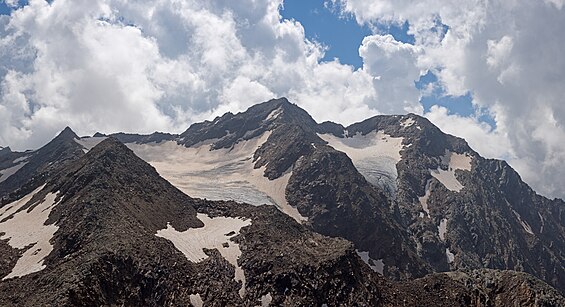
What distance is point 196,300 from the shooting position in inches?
2569

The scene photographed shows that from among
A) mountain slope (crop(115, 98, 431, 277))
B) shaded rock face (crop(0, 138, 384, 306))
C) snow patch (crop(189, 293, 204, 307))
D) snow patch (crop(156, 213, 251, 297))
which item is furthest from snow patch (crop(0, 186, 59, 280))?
mountain slope (crop(115, 98, 431, 277))

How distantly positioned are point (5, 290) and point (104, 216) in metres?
19.6

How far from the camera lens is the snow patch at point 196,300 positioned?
64512 mm

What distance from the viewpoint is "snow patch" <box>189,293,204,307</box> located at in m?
64.5

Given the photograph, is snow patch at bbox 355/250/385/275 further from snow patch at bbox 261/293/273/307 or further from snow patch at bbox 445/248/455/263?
snow patch at bbox 261/293/273/307

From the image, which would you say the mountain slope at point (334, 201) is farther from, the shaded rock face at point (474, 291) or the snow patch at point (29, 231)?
the snow patch at point (29, 231)

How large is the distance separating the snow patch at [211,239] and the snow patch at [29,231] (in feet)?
53.0

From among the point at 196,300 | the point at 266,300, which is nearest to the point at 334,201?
the point at 266,300

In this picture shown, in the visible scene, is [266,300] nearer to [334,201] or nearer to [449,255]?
[334,201]

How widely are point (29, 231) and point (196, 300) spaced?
3264cm

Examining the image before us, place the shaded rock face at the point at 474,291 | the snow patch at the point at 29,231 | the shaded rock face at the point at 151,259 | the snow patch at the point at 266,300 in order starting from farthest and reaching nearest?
the shaded rock face at the point at 474,291
the snow patch at the point at 266,300
the snow patch at the point at 29,231
the shaded rock face at the point at 151,259

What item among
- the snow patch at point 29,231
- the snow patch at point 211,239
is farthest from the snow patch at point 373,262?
the snow patch at point 29,231

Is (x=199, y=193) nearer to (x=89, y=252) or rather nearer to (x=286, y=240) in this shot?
(x=286, y=240)

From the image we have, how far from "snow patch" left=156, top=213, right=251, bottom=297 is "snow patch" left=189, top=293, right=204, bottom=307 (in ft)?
19.4
